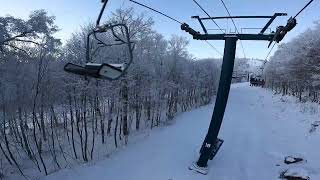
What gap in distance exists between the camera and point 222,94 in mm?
18719

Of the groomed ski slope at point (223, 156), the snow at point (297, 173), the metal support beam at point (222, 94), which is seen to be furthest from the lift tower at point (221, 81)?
the snow at point (297, 173)

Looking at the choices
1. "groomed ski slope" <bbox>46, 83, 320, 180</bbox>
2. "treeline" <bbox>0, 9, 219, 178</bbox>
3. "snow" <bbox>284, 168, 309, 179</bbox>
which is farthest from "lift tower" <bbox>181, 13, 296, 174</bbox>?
"treeline" <bbox>0, 9, 219, 178</bbox>

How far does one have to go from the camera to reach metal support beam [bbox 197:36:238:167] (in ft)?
60.7

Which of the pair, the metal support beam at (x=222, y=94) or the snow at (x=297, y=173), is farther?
the metal support beam at (x=222, y=94)

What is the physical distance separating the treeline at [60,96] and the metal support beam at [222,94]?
33.0 ft

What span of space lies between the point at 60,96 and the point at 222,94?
21.1m

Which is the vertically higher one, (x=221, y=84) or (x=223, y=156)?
(x=221, y=84)

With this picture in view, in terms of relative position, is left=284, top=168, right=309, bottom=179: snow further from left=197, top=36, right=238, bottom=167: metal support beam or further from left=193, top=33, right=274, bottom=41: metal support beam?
left=193, top=33, right=274, bottom=41: metal support beam

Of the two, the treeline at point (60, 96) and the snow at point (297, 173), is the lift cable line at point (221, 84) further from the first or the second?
the treeline at point (60, 96)

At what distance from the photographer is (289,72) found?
55906mm

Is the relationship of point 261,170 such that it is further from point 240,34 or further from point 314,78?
point 314,78

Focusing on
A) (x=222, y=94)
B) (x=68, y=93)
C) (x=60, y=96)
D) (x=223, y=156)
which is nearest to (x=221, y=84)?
(x=222, y=94)

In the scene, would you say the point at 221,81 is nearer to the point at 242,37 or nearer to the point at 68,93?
the point at 242,37

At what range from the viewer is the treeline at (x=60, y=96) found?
21.9m
